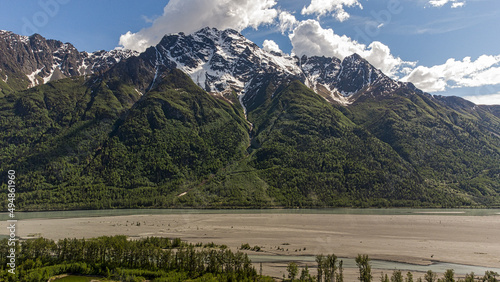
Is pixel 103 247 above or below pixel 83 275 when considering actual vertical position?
above

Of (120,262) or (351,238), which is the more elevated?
(120,262)

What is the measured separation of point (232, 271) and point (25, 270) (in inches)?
1564

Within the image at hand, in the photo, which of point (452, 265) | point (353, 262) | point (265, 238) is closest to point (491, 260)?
point (452, 265)

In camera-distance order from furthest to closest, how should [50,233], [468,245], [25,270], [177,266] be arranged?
1. [50,233]
2. [468,245]
3. [177,266]
4. [25,270]

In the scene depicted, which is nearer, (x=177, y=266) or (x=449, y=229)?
(x=177, y=266)

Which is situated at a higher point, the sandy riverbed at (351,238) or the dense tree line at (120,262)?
the dense tree line at (120,262)

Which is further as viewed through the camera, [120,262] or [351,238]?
[351,238]

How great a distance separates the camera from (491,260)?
7450 centimetres

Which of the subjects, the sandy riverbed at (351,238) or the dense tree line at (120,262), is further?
the sandy riverbed at (351,238)

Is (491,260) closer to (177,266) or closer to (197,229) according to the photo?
(177,266)

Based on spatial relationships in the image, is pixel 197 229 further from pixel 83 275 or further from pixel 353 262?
pixel 353 262

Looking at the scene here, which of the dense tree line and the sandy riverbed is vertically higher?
the dense tree line

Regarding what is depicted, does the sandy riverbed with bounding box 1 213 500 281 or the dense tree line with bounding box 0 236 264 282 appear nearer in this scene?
the dense tree line with bounding box 0 236 264 282

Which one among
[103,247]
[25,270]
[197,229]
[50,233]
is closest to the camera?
[25,270]
